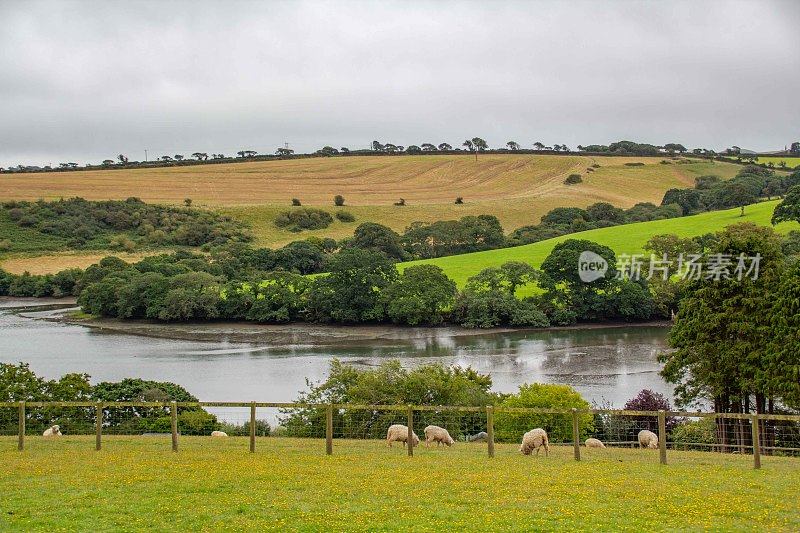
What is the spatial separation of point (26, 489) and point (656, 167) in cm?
18090

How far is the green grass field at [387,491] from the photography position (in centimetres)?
1322

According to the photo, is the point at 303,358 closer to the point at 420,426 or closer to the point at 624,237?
the point at 420,426

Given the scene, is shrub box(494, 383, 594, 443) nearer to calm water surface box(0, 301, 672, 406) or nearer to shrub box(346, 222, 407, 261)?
calm water surface box(0, 301, 672, 406)

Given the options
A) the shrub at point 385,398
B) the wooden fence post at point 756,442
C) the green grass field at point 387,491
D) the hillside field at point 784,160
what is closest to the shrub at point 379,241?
the shrub at point 385,398

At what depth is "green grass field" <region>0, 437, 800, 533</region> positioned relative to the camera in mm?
13219

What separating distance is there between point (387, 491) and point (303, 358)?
53.1 metres

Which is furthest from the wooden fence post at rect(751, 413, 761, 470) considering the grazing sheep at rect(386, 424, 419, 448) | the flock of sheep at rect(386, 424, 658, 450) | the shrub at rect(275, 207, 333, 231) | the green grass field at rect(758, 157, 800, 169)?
the green grass field at rect(758, 157, 800, 169)

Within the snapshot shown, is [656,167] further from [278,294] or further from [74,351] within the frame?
[74,351]

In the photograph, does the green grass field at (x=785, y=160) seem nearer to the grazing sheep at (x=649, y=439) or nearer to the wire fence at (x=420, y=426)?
the wire fence at (x=420, y=426)

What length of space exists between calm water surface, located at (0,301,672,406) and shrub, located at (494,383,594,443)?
37.6 ft

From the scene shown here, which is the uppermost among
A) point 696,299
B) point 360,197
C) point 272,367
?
point 360,197

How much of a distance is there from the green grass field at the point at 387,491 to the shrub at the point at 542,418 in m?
9.82

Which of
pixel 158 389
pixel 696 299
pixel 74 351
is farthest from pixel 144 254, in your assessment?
pixel 696 299

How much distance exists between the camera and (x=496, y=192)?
547 feet
